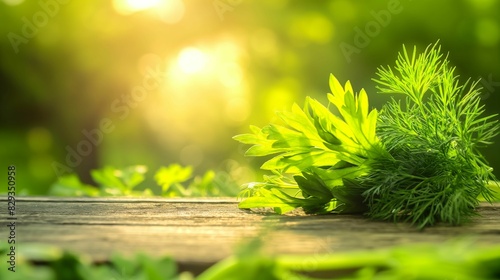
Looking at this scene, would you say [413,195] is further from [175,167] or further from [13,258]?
[175,167]

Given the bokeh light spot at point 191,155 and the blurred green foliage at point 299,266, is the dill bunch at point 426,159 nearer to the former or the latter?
the blurred green foliage at point 299,266

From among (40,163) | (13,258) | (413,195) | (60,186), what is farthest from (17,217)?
(40,163)

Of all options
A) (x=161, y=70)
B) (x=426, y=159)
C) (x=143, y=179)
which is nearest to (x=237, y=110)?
(x=161, y=70)

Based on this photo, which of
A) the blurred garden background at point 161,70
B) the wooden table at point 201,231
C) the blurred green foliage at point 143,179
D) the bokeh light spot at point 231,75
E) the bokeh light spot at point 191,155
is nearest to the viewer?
the wooden table at point 201,231

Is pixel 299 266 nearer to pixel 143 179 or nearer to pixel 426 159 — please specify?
pixel 426 159

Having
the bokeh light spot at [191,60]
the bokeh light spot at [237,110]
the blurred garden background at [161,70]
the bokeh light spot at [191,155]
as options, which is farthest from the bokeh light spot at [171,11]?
the bokeh light spot at [191,155]

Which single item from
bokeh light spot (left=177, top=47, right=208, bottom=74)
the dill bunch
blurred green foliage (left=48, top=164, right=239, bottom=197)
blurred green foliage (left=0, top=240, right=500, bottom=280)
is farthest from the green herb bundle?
bokeh light spot (left=177, top=47, right=208, bottom=74)

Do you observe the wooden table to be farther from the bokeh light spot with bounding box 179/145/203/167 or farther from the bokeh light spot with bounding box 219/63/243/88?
the bokeh light spot with bounding box 219/63/243/88
